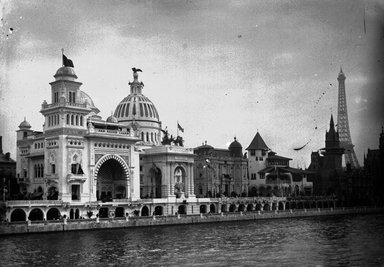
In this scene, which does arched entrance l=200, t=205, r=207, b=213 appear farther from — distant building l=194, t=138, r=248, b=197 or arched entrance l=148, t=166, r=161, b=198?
distant building l=194, t=138, r=248, b=197

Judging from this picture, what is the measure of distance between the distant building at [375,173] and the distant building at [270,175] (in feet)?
51.0

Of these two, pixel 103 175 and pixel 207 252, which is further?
pixel 103 175

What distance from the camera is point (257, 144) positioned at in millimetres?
162625

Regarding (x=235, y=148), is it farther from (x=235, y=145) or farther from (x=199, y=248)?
(x=199, y=248)

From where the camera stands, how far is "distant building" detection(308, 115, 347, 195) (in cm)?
16912

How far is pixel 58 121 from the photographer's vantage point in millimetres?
97688

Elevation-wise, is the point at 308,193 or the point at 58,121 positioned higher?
the point at 58,121

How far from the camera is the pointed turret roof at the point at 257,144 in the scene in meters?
162

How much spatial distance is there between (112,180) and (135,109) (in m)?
25.8

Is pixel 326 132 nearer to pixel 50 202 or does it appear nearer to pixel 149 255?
pixel 50 202

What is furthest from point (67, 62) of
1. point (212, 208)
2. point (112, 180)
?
point (212, 208)

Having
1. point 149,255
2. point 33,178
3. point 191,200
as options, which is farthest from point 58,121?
point 149,255

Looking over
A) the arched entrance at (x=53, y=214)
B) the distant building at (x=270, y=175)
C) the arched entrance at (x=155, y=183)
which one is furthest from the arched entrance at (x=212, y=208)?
the arched entrance at (x=53, y=214)

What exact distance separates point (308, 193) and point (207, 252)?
114 metres
